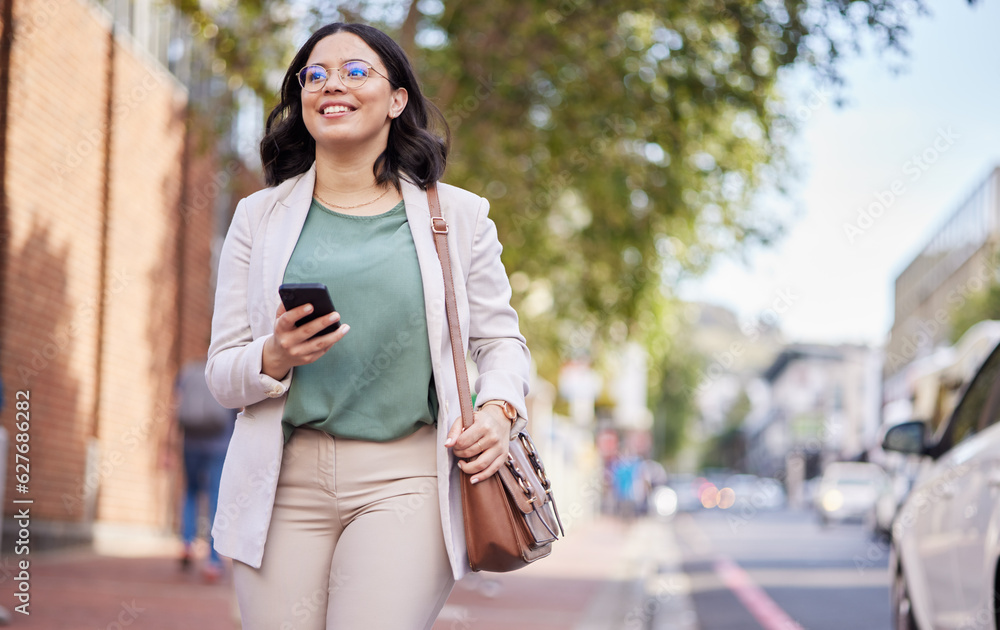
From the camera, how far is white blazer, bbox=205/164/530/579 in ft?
8.26

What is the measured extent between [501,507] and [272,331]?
60 cm

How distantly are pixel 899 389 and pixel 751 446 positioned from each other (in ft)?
267

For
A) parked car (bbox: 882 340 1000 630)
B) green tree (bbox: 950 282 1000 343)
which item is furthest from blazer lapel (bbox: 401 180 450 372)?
green tree (bbox: 950 282 1000 343)

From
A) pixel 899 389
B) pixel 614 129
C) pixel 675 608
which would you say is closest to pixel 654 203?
pixel 614 129

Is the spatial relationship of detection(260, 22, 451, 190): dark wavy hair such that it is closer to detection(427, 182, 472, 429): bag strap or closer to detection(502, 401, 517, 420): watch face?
detection(427, 182, 472, 429): bag strap

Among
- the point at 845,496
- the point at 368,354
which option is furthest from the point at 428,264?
the point at 845,496

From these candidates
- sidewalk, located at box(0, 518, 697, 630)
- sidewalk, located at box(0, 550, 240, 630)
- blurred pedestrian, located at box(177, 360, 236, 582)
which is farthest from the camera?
blurred pedestrian, located at box(177, 360, 236, 582)

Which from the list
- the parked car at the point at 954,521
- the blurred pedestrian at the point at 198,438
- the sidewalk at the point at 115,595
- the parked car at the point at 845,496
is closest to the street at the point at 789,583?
the parked car at the point at 954,521

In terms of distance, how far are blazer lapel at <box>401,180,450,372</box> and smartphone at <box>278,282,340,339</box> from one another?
26 cm

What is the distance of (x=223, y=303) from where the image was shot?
266cm

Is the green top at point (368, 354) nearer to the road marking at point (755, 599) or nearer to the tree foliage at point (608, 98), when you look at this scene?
the tree foliage at point (608, 98)

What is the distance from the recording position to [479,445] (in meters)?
2.51

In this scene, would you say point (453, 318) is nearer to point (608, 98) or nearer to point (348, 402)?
point (348, 402)

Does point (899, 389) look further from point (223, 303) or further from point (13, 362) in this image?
point (223, 303)
